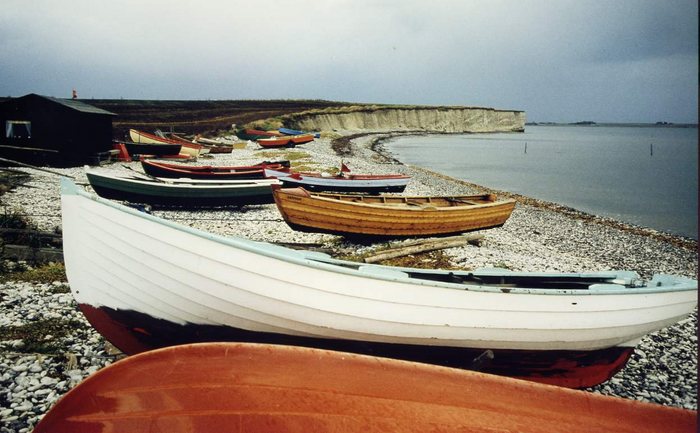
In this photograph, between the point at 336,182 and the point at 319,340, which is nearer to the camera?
the point at 319,340

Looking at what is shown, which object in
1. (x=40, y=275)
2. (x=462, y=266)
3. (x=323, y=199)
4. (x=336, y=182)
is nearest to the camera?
(x=40, y=275)

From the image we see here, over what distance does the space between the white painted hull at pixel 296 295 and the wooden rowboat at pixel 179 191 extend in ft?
31.5

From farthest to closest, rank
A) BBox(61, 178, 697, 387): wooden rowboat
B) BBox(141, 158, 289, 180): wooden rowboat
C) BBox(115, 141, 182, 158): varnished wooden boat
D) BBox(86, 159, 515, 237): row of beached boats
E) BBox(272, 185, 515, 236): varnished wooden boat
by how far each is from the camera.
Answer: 1. BBox(115, 141, 182, 158): varnished wooden boat
2. BBox(141, 158, 289, 180): wooden rowboat
3. BBox(86, 159, 515, 237): row of beached boats
4. BBox(272, 185, 515, 236): varnished wooden boat
5. BBox(61, 178, 697, 387): wooden rowboat

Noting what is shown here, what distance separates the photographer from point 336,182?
17.8 m

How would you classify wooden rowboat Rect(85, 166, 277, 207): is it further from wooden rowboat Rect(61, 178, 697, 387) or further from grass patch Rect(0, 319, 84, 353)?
wooden rowboat Rect(61, 178, 697, 387)

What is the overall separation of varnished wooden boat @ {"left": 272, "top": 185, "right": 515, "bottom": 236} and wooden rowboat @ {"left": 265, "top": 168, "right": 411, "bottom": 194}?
451 centimetres

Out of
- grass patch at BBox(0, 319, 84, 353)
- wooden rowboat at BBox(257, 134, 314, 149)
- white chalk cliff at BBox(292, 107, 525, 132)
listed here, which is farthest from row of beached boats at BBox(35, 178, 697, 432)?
white chalk cliff at BBox(292, 107, 525, 132)

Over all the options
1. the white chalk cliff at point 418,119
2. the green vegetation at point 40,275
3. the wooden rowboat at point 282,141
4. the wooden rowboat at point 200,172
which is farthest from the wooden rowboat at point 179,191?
the white chalk cliff at point 418,119

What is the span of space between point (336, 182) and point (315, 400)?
14016mm

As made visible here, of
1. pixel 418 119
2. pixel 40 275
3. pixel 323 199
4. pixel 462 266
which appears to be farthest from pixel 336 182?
pixel 418 119

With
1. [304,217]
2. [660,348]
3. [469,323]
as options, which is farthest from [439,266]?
[469,323]

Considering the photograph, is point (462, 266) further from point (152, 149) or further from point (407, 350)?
point (152, 149)

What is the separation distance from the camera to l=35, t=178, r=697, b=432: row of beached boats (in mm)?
4023

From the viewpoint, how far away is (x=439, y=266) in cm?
1105
